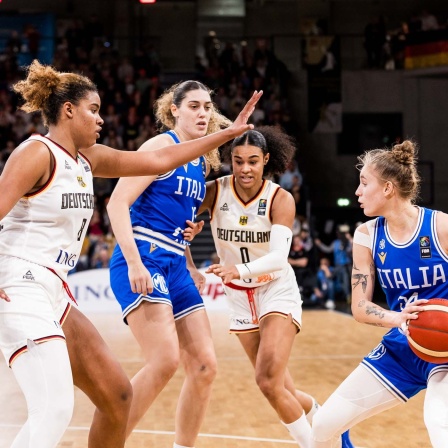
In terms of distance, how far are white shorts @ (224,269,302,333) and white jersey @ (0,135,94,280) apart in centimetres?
178

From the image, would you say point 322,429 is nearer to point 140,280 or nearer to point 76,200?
point 140,280

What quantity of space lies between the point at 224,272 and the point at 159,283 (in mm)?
382

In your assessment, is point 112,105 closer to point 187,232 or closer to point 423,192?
point 423,192

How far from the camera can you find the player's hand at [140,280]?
4.45 m

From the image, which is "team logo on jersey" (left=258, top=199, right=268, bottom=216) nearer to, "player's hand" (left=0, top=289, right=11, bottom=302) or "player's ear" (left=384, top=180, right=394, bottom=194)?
"player's ear" (left=384, top=180, right=394, bottom=194)

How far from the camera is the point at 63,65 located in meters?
20.7

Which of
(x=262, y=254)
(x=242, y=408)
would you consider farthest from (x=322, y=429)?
(x=242, y=408)


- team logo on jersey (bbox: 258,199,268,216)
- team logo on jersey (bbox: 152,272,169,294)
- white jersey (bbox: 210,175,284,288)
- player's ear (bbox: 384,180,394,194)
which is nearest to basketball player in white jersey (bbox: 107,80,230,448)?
team logo on jersey (bbox: 152,272,169,294)

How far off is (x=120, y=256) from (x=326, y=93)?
18355 mm

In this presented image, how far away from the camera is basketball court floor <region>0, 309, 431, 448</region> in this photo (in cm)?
589

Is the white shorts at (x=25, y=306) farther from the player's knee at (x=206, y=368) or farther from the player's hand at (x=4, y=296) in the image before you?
the player's knee at (x=206, y=368)

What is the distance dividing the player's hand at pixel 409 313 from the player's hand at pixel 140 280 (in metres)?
1.35

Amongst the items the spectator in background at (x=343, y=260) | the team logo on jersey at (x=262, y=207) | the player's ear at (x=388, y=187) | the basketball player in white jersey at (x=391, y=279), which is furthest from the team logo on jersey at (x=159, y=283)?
the spectator in background at (x=343, y=260)

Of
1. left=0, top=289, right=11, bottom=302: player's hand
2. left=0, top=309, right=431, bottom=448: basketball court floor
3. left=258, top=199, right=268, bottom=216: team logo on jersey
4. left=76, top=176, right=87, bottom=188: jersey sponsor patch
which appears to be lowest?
left=0, top=309, right=431, bottom=448: basketball court floor
